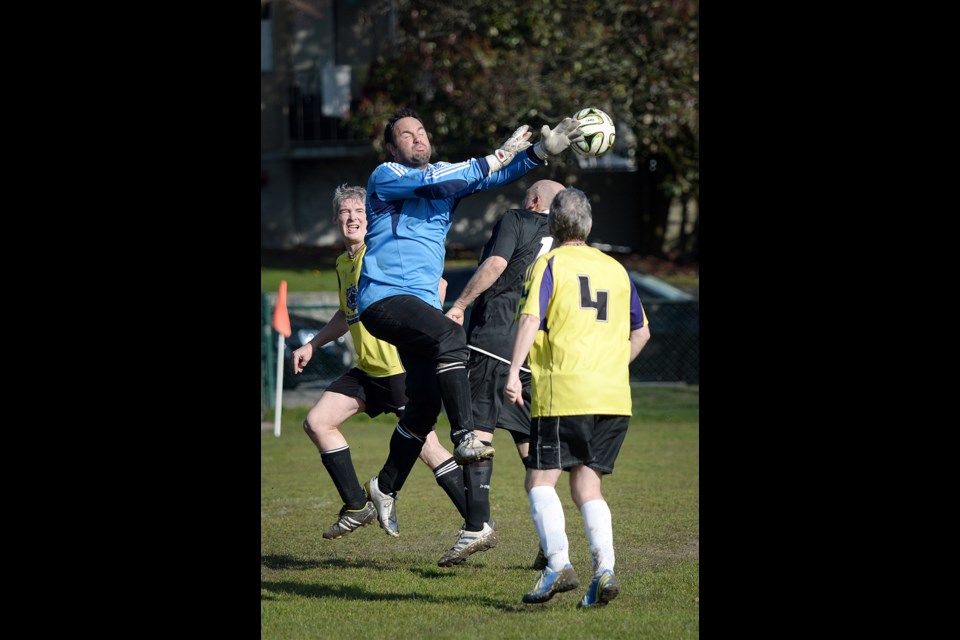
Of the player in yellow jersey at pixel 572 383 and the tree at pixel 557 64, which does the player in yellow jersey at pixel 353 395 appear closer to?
the player in yellow jersey at pixel 572 383

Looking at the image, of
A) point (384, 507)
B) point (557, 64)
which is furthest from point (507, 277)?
point (557, 64)

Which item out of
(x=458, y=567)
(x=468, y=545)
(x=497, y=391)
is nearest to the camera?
(x=468, y=545)

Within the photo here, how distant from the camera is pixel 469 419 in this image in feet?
21.9

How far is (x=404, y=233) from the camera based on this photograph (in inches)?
269

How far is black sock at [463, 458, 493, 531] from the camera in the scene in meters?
7.14

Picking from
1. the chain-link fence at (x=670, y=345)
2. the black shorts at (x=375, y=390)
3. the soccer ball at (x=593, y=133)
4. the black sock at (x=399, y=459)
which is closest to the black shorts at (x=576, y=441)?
the black sock at (x=399, y=459)

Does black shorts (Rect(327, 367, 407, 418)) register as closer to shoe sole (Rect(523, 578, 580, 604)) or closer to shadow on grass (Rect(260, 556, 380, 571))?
shadow on grass (Rect(260, 556, 380, 571))

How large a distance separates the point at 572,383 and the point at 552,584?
99cm

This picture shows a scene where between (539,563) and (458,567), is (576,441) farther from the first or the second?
(458,567)

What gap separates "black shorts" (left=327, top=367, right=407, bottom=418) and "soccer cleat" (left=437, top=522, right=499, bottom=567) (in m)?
1.10

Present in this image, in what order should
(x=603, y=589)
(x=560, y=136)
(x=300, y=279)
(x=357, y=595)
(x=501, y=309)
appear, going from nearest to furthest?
1. (x=603, y=589)
2. (x=560, y=136)
3. (x=357, y=595)
4. (x=501, y=309)
5. (x=300, y=279)

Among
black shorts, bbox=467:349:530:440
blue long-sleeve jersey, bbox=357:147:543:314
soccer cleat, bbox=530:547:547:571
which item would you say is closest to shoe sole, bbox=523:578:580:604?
soccer cleat, bbox=530:547:547:571

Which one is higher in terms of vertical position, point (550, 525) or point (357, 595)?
point (550, 525)
